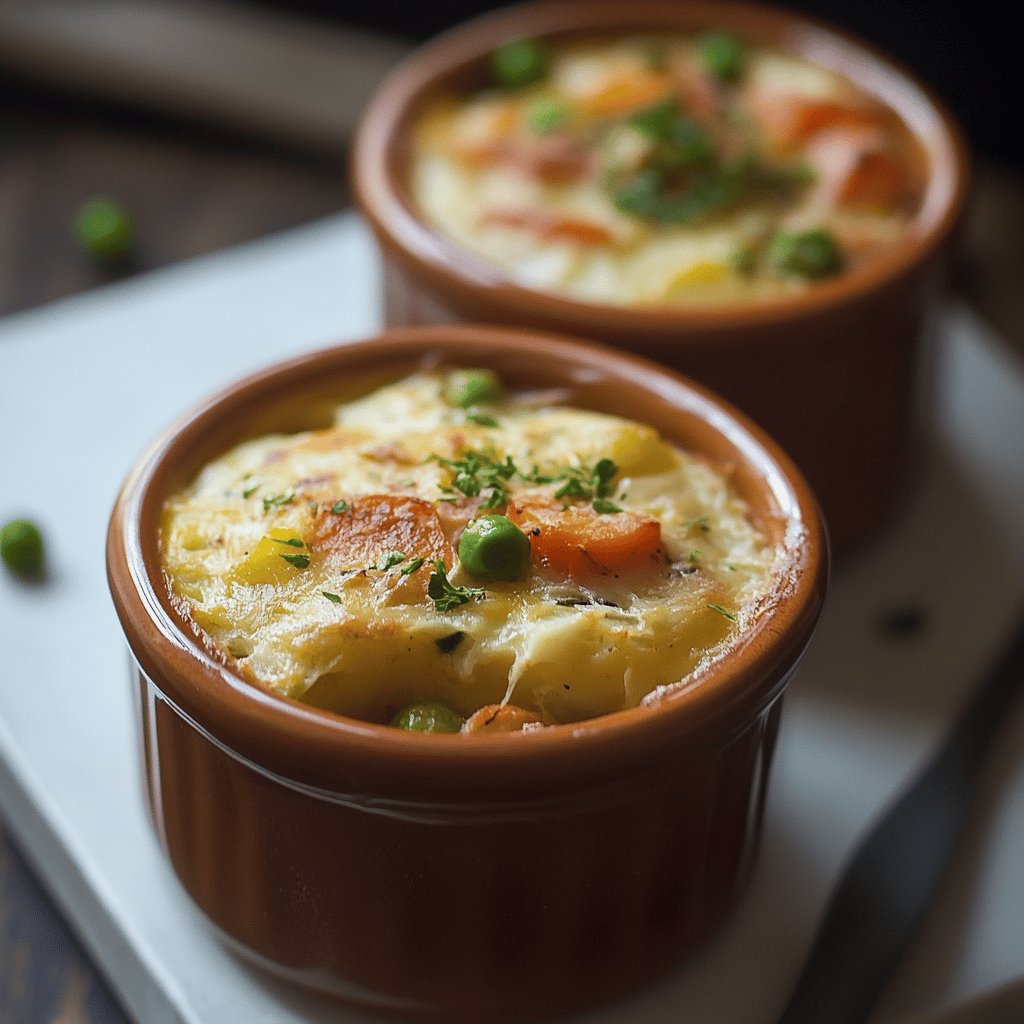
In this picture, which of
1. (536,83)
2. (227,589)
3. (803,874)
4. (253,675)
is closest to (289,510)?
(227,589)

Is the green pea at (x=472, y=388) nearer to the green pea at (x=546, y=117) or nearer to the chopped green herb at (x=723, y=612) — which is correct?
the chopped green herb at (x=723, y=612)

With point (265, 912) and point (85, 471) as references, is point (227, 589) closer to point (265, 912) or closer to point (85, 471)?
point (265, 912)

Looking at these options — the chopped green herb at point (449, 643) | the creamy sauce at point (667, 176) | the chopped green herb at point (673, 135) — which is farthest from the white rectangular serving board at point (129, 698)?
the chopped green herb at point (673, 135)

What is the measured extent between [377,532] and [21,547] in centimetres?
100

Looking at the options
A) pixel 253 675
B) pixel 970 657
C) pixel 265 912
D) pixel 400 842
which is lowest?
pixel 970 657

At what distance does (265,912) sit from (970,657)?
55.5 inches

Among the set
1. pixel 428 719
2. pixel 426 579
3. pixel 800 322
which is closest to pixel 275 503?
pixel 426 579

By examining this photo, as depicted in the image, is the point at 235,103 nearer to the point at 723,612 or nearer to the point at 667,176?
the point at 667,176

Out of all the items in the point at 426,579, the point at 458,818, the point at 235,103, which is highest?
the point at 426,579

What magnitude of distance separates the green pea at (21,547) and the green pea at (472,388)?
2.80 ft

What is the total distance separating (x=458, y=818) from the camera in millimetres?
1807

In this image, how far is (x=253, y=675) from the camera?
191 centimetres

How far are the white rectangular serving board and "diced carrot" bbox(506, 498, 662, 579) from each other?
57 cm

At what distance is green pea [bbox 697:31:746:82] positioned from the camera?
3.55 meters
